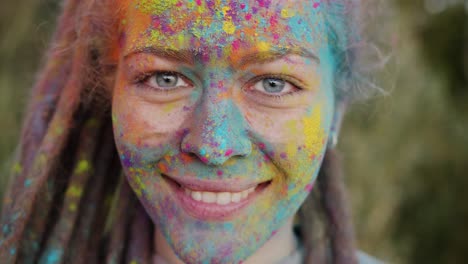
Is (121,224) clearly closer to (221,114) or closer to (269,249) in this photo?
(269,249)

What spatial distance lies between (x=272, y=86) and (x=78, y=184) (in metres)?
0.78

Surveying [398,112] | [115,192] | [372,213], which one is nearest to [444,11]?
[398,112]

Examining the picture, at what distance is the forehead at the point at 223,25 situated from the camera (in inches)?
59.4

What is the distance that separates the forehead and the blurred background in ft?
5.88

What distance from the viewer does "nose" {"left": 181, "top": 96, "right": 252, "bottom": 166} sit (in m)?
1.50

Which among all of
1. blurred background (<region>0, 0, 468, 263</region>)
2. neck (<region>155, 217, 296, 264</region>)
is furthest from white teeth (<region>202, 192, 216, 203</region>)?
blurred background (<region>0, 0, 468, 263</region>)

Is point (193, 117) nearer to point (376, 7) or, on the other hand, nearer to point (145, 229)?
→ point (145, 229)

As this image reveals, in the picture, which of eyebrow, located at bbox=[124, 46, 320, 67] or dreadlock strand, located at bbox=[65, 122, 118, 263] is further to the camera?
dreadlock strand, located at bbox=[65, 122, 118, 263]

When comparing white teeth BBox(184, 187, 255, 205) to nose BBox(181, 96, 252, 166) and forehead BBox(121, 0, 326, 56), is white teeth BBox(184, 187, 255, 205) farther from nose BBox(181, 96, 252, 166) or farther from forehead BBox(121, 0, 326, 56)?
forehead BBox(121, 0, 326, 56)

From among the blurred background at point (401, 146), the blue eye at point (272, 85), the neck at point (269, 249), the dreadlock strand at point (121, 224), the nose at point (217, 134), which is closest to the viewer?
the nose at point (217, 134)

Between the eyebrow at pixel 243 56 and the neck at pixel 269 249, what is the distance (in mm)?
576

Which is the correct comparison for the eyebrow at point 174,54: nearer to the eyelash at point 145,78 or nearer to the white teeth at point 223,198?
the eyelash at point 145,78

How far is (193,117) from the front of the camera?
5.06 feet

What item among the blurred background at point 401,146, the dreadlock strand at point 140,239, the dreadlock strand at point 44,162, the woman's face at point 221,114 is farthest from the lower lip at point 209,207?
the blurred background at point 401,146
